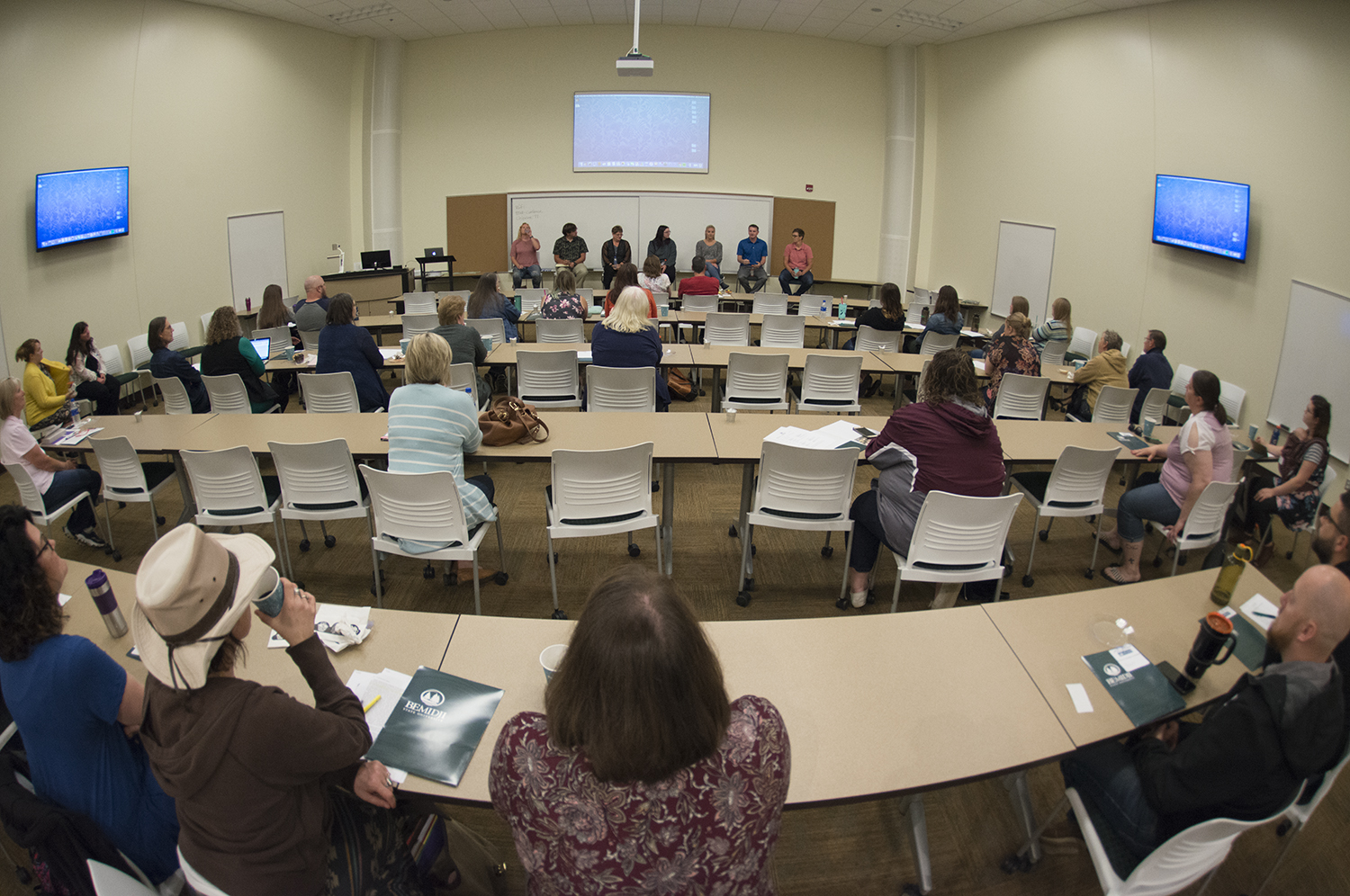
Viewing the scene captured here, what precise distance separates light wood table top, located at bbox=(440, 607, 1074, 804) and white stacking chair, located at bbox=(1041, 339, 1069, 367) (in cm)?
619

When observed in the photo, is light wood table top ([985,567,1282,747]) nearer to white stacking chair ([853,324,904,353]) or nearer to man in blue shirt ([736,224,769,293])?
white stacking chair ([853,324,904,353])

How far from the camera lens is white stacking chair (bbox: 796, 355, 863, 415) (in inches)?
228

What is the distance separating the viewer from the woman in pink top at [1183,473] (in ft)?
12.6

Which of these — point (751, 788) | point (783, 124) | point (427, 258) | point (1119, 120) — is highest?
point (783, 124)

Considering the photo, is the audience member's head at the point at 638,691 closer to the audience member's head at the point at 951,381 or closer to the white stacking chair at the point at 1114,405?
→ the audience member's head at the point at 951,381

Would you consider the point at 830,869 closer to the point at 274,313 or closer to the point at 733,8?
the point at 274,313

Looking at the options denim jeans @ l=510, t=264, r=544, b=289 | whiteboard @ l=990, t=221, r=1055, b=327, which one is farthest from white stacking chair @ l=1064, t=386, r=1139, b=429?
denim jeans @ l=510, t=264, r=544, b=289

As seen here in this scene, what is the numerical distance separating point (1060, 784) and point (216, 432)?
4545mm

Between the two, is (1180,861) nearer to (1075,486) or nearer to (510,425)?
(1075,486)

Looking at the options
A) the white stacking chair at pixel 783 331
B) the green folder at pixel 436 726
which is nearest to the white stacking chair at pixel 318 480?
the green folder at pixel 436 726

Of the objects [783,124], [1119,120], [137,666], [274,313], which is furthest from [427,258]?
[137,666]

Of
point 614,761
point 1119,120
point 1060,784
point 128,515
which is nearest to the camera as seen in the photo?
point 614,761

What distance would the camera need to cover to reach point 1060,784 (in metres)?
2.92

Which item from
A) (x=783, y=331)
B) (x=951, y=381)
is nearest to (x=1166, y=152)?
(x=783, y=331)
